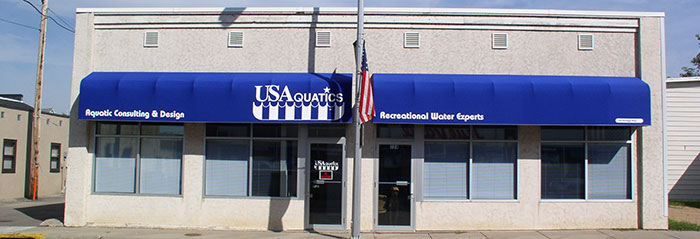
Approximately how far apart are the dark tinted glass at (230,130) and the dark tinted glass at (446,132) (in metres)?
4.20

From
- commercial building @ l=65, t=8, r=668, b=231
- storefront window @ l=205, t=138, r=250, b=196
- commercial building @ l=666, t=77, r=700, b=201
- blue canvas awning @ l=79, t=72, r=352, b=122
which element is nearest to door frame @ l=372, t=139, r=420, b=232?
commercial building @ l=65, t=8, r=668, b=231

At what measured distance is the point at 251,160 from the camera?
12430 millimetres

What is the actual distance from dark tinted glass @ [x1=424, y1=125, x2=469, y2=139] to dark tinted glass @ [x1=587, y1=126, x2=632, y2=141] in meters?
2.87

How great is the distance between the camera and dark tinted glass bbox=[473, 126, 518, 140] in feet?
40.1

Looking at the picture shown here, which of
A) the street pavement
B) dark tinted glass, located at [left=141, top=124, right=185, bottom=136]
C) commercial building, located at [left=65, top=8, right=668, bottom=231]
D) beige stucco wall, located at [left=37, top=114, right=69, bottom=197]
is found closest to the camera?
the street pavement

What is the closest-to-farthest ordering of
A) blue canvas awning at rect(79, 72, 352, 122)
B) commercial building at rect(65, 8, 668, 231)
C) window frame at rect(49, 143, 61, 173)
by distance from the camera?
blue canvas awning at rect(79, 72, 352, 122)
commercial building at rect(65, 8, 668, 231)
window frame at rect(49, 143, 61, 173)

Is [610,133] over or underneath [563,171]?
over

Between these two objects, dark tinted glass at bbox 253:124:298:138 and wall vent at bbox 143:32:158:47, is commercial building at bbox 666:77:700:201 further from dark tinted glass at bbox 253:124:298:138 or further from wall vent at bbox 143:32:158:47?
wall vent at bbox 143:32:158:47

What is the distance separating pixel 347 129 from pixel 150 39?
5181 mm

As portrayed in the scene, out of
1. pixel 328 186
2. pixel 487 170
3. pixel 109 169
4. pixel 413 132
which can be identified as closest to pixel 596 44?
pixel 487 170

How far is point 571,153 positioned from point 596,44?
258 centimetres

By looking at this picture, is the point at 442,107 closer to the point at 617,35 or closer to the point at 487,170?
the point at 487,170

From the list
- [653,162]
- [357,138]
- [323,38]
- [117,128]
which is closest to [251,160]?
[357,138]

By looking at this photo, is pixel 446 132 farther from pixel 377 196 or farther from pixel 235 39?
pixel 235 39
